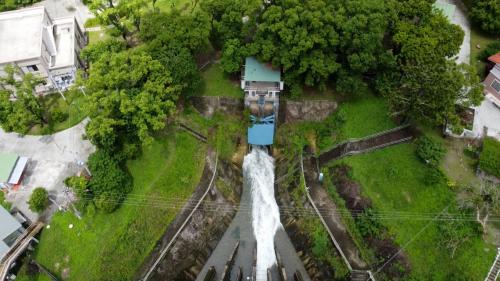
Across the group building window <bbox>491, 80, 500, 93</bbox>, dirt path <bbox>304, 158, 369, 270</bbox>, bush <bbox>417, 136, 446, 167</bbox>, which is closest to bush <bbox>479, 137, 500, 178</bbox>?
bush <bbox>417, 136, 446, 167</bbox>

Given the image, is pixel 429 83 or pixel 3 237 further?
pixel 429 83

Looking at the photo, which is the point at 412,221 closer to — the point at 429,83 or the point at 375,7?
the point at 429,83

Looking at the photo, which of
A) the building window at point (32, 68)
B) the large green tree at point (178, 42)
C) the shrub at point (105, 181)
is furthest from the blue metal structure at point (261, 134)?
the building window at point (32, 68)

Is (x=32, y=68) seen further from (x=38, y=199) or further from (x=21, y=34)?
(x=38, y=199)

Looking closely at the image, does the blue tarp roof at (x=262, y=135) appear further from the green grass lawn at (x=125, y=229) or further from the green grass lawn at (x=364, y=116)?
the green grass lawn at (x=364, y=116)

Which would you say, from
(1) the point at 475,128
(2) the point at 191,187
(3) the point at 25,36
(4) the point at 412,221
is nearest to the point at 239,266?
(2) the point at 191,187

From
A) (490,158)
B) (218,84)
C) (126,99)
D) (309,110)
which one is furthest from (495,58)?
(126,99)
